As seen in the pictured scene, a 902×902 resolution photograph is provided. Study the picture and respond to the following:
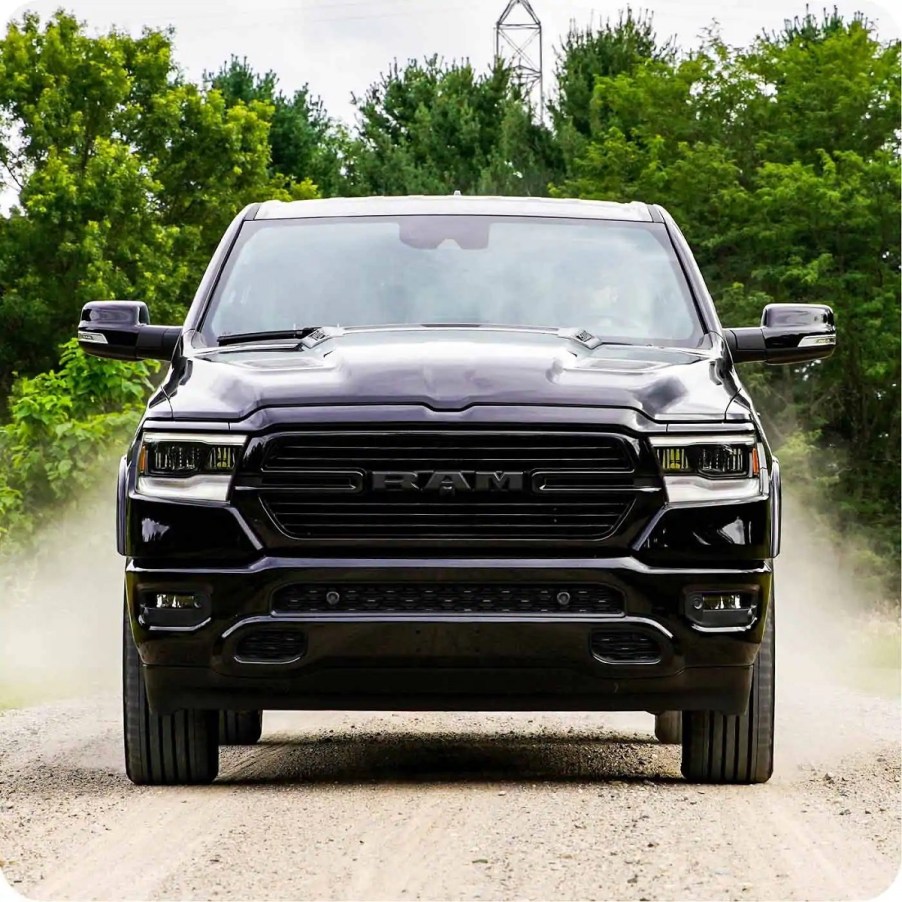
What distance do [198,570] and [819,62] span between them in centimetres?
4650

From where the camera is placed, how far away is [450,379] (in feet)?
22.7

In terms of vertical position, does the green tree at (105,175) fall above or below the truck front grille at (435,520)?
above

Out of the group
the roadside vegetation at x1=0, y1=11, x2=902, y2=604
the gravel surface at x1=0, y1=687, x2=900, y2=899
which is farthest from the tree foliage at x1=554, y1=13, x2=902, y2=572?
the gravel surface at x1=0, y1=687, x2=900, y2=899

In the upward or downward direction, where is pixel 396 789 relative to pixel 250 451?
downward

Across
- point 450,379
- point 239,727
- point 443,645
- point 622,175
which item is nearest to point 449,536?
point 443,645

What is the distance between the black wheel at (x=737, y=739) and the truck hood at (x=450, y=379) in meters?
A: 0.98

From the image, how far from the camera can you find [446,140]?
5841cm

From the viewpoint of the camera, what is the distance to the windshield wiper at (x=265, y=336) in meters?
7.79

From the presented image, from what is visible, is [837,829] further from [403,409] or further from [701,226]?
[701,226]

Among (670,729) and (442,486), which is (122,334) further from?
(670,729)

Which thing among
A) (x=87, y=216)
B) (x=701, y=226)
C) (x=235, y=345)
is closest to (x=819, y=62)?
(x=701, y=226)

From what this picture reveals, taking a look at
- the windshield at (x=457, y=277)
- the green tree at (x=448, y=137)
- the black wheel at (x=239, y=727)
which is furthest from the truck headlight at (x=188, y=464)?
the green tree at (x=448, y=137)

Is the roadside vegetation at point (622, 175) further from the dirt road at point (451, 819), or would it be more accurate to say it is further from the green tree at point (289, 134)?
the dirt road at point (451, 819)

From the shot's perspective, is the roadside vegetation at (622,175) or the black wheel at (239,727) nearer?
the black wheel at (239,727)
